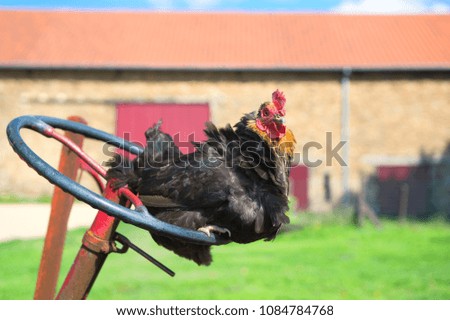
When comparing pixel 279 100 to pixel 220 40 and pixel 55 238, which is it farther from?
pixel 220 40

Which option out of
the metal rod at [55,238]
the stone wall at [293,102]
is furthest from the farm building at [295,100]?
the metal rod at [55,238]

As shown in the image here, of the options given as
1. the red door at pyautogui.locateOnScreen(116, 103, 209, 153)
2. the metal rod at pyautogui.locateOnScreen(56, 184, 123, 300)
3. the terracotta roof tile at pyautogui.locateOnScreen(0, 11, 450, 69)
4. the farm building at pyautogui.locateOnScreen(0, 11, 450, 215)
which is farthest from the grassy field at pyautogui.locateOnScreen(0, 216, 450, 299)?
the terracotta roof tile at pyautogui.locateOnScreen(0, 11, 450, 69)

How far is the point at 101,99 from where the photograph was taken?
62.4 ft

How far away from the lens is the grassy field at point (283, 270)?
267 inches

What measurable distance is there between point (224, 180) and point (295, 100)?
1557cm

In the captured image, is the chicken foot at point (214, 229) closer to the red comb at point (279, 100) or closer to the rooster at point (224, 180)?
the rooster at point (224, 180)

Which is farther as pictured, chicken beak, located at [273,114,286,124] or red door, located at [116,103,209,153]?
red door, located at [116,103,209,153]

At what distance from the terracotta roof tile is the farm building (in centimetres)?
8

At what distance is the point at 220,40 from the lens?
20422 millimetres

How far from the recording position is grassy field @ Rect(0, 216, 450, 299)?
22.2 feet

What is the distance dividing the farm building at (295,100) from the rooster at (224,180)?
14643 mm

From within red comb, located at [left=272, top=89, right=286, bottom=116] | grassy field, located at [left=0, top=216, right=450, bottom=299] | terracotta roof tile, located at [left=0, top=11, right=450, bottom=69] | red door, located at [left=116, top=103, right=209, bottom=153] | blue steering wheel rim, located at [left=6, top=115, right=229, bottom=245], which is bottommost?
grassy field, located at [left=0, top=216, right=450, bottom=299]

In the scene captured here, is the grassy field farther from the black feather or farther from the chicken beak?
the chicken beak

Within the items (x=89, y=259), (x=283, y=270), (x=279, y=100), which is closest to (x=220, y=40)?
(x=283, y=270)
